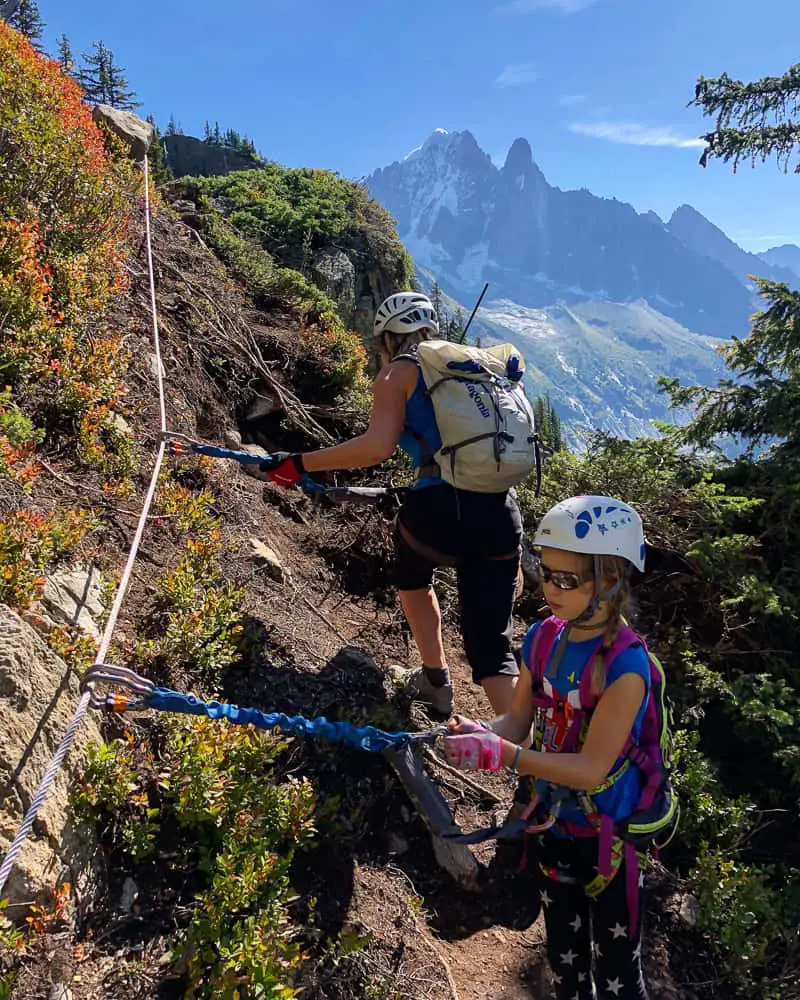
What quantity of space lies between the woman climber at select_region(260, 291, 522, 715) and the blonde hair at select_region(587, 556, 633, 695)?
4.22 feet

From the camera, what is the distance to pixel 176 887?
2756 mm

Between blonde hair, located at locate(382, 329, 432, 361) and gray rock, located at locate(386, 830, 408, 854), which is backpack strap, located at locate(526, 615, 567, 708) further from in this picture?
blonde hair, located at locate(382, 329, 432, 361)

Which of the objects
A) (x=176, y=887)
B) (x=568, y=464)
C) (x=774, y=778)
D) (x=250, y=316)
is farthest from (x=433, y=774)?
(x=250, y=316)

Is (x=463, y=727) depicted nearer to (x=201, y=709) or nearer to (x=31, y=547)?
(x=201, y=709)

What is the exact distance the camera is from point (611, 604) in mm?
2477

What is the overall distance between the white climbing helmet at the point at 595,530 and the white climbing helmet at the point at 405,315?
1.89 meters

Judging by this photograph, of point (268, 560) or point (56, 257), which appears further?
point (56, 257)

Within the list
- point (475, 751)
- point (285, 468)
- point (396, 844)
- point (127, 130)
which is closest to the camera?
point (475, 751)

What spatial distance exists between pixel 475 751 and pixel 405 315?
2.72 meters

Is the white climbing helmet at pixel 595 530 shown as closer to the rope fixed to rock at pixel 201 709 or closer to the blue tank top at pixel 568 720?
the blue tank top at pixel 568 720

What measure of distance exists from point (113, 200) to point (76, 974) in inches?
277

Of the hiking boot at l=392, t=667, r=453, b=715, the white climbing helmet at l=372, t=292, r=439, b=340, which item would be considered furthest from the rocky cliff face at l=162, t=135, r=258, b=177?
the hiking boot at l=392, t=667, r=453, b=715

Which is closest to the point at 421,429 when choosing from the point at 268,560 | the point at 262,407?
the point at 268,560

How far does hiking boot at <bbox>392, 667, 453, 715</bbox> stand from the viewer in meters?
4.70
